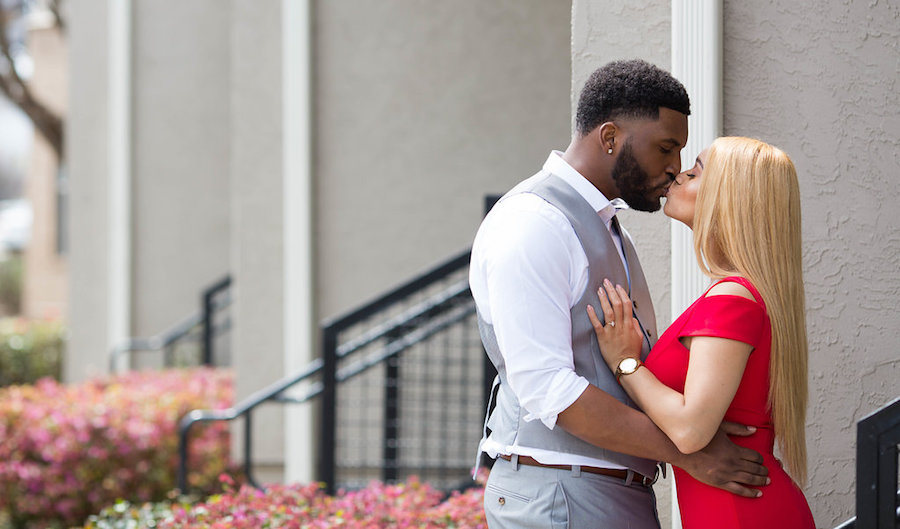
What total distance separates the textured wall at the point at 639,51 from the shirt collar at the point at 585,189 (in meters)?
0.89

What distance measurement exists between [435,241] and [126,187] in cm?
452

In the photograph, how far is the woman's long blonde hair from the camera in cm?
241

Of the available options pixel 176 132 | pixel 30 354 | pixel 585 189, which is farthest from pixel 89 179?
pixel 585 189

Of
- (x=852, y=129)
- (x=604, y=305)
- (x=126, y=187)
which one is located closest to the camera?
(x=604, y=305)

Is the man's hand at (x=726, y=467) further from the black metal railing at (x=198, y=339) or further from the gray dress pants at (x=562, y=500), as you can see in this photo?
the black metal railing at (x=198, y=339)

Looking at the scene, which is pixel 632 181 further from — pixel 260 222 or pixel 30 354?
pixel 30 354

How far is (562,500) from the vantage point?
2400 millimetres

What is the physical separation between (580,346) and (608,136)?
0.52 m

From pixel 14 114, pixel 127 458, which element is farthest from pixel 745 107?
pixel 14 114

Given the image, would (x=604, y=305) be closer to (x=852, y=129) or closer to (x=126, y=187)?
(x=852, y=129)

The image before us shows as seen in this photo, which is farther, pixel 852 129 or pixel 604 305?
pixel 852 129

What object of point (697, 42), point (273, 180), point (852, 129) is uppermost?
point (697, 42)

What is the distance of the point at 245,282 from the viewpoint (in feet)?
23.6

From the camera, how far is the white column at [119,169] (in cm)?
1028
